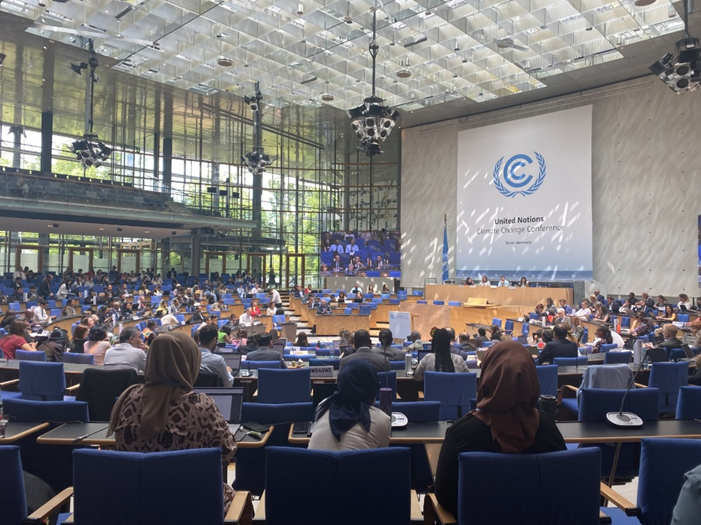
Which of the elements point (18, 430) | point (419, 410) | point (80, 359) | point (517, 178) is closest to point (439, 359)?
point (419, 410)

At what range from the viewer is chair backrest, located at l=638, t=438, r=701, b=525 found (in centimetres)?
228

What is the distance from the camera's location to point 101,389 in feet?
13.9

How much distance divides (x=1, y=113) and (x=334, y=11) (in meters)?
14.7

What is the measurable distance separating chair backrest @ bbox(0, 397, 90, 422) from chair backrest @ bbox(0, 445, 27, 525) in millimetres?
1210

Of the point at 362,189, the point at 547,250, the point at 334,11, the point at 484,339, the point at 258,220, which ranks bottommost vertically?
the point at 484,339

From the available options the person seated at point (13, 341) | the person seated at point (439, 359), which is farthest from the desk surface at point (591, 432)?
the person seated at point (13, 341)

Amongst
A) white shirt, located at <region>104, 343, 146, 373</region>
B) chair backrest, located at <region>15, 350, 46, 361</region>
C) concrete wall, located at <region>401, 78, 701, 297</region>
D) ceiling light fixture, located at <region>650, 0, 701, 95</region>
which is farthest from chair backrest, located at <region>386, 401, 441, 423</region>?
concrete wall, located at <region>401, 78, 701, 297</region>

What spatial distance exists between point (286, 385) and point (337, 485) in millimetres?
2860

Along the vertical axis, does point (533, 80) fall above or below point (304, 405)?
above

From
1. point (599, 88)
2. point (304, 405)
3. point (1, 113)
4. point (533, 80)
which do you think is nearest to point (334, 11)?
point (533, 80)

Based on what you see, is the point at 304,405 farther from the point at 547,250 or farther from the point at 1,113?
the point at 1,113

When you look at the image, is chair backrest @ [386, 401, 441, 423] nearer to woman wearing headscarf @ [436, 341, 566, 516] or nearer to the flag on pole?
woman wearing headscarf @ [436, 341, 566, 516]

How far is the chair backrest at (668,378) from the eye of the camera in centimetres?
507

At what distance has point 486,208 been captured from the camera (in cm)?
2133
